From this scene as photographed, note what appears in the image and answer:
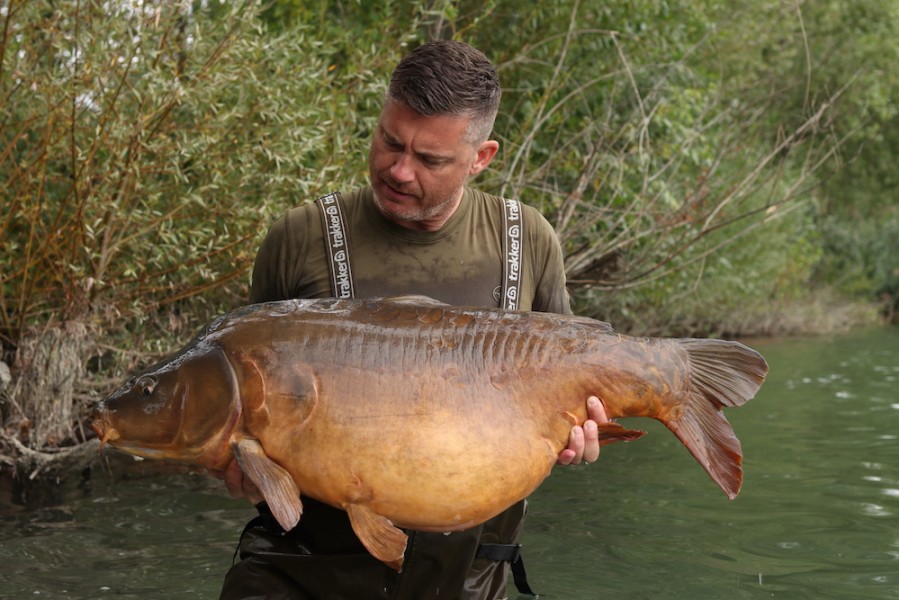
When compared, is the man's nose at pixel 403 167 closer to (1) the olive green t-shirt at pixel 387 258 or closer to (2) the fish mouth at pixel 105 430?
(1) the olive green t-shirt at pixel 387 258

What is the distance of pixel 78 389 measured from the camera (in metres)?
7.18

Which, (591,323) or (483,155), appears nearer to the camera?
(591,323)

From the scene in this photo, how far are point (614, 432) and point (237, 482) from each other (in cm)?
103

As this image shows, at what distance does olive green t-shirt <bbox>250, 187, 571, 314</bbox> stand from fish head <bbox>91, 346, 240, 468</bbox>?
1.64 ft

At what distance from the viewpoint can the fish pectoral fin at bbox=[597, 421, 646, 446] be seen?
9.37 ft

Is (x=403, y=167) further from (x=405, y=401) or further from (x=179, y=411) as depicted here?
(x=179, y=411)

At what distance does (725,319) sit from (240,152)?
15.6m

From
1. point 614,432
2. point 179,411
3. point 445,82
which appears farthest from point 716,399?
point 179,411

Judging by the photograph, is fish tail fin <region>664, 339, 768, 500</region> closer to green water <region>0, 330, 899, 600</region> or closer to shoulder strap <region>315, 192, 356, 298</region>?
shoulder strap <region>315, 192, 356, 298</region>

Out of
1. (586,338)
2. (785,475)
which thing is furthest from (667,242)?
(586,338)

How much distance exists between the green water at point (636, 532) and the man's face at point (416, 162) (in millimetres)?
2940

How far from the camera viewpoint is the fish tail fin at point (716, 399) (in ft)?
9.53

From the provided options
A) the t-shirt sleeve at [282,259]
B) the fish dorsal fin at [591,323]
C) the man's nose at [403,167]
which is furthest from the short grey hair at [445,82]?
the fish dorsal fin at [591,323]

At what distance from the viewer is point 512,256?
3262 millimetres
